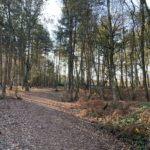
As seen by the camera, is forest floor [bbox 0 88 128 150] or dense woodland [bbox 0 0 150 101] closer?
forest floor [bbox 0 88 128 150]

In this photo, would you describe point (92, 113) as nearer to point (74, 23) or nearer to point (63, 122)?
point (63, 122)

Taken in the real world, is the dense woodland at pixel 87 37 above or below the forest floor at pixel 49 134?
above

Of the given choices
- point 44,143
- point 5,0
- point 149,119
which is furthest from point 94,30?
point 44,143

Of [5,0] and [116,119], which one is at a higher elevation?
[5,0]

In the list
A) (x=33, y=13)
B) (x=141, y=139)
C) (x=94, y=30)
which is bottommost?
(x=141, y=139)

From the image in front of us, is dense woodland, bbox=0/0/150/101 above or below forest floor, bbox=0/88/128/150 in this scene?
above

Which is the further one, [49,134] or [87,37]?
[87,37]

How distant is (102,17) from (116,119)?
1278cm

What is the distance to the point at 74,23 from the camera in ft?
114

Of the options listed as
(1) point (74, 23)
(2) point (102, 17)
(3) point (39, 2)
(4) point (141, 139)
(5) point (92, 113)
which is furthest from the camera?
(3) point (39, 2)

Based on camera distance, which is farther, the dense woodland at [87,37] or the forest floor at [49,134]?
the dense woodland at [87,37]

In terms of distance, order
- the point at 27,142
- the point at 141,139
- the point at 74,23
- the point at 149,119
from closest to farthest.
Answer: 1. the point at 27,142
2. the point at 141,139
3. the point at 149,119
4. the point at 74,23

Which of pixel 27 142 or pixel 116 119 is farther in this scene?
pixel 116 119

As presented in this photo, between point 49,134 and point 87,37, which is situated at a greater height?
point 87,37
